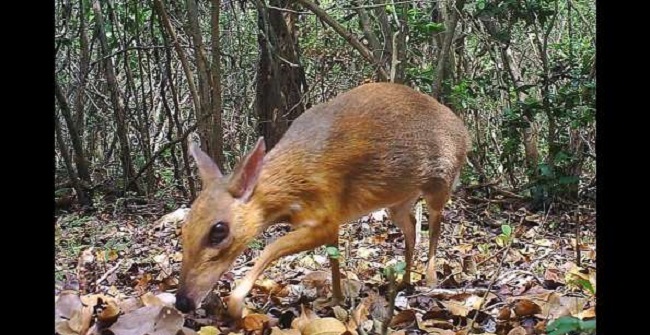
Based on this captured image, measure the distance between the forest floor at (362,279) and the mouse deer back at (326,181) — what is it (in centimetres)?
19

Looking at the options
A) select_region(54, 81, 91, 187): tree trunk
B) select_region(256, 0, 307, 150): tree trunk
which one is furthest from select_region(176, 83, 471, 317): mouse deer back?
select_region(54, 81, 91, 187): tree trunk

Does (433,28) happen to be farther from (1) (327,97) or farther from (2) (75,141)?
(2) (75,141)

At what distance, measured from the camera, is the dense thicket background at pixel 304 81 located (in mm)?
6475

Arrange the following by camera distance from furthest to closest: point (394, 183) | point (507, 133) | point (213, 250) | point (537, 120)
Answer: point (537, 120) → point (507, 133) → point (394, 183) → point (213, 250)

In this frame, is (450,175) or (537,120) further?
(537,120)

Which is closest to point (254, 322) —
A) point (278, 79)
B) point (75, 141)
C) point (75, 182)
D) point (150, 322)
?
point (150, 322)

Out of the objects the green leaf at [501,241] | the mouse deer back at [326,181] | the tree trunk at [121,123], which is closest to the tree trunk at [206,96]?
the tree trunk at [121,123]


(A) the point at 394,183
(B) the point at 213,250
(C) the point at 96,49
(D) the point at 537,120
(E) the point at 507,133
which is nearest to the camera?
(B) the point at 213,250

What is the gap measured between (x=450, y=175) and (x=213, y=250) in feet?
6.42

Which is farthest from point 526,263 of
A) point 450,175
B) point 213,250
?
point 213,250
